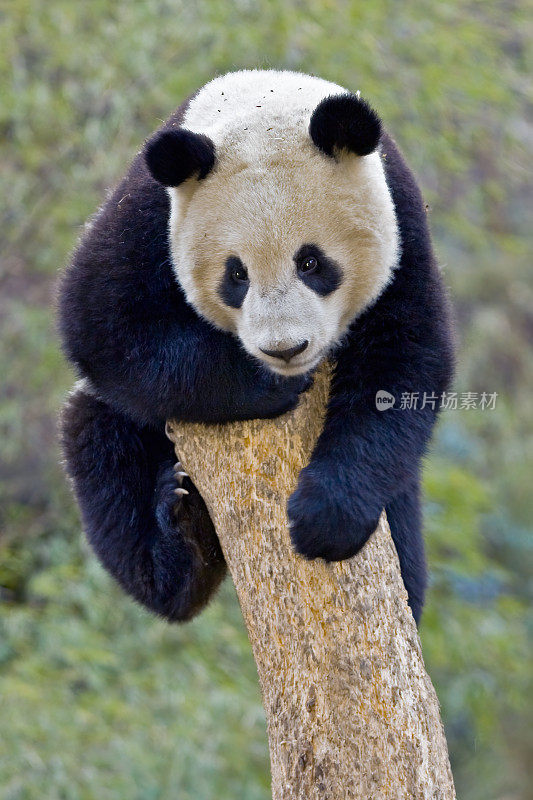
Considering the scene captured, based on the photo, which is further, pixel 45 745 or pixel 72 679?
pixel 72 679

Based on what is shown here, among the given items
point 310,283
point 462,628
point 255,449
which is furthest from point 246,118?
point 462,628

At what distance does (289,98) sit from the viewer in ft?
9.28

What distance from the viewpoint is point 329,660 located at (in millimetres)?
2352

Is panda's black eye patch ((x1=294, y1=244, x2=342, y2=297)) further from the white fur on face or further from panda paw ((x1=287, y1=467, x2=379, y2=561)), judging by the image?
panda paw ((x1=287, y1=467, x2=379, y2=561))

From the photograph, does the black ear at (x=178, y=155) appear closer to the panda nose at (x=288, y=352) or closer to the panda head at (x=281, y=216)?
the panda head at (x=281, y=216)

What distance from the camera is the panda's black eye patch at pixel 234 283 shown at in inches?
105

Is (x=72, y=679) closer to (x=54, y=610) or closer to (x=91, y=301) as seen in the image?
(x=54, y=610)

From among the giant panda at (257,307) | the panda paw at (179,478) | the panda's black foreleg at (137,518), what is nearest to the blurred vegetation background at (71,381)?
the panda's black foreleg at (137,518)

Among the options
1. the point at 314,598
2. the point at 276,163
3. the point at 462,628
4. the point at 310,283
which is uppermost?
the point at 276,163

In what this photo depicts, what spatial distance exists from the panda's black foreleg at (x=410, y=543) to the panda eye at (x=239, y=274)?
1.07 meters

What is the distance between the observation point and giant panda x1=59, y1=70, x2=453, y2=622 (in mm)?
2592

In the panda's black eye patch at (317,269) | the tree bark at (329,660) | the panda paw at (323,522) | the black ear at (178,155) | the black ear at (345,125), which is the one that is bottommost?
the tree bark at (329,660)

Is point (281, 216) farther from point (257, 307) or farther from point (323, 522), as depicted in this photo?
point (323, 522)

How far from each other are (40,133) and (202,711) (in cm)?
364
